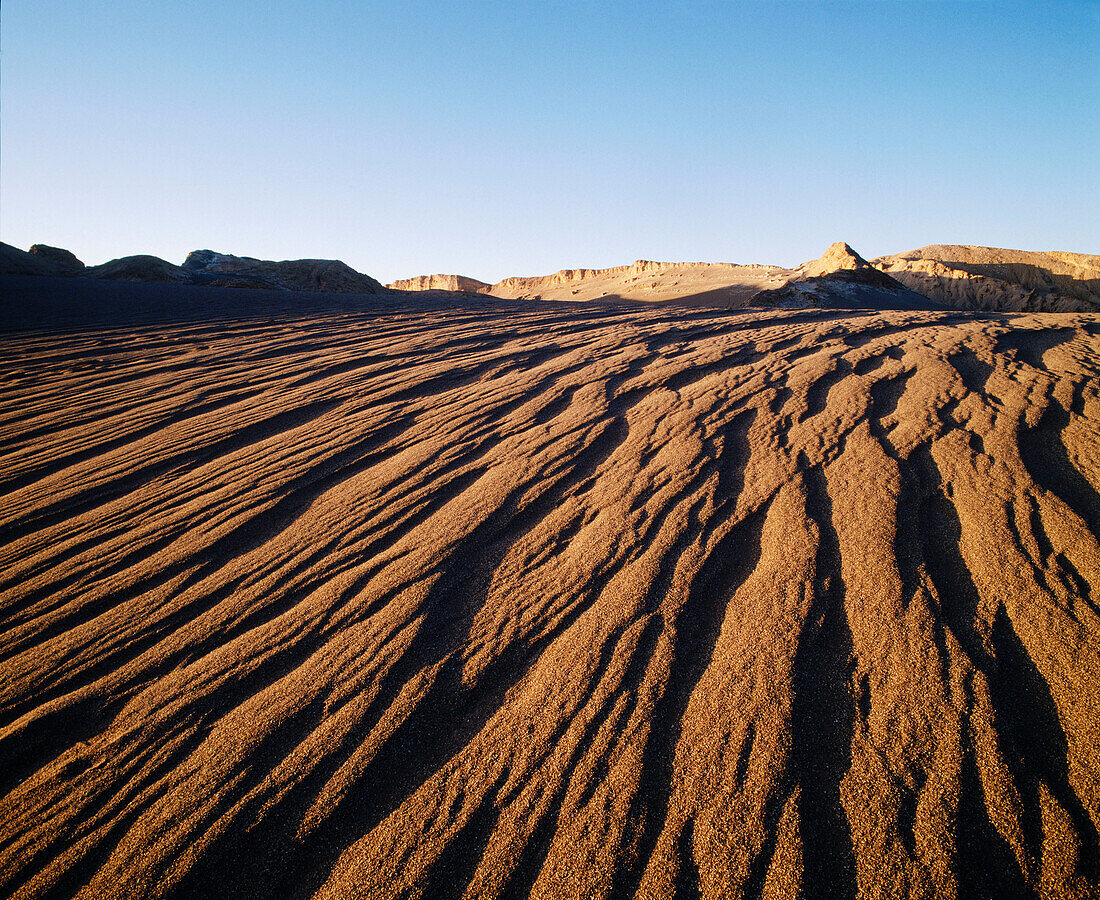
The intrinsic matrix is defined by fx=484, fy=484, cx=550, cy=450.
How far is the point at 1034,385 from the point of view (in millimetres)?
3562

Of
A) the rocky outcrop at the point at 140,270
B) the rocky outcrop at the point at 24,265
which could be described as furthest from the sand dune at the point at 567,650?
the rocky outcrop at the point at 140,270

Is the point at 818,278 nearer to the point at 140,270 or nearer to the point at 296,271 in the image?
the point at 296,271

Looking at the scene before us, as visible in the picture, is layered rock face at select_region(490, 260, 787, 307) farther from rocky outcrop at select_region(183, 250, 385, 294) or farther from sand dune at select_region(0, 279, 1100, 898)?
sand dune at select_region(0, 279, 1100, 898)

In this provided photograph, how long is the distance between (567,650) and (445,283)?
5021cm

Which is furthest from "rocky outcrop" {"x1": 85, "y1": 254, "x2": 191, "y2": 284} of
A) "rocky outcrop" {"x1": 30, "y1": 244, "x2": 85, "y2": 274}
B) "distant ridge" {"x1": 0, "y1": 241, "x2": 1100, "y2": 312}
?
"rocky outcrop" {"x1": 30, "y1": 244, "x2": 85, "y2": 274}

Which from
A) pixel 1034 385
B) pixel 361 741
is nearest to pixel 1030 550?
pixel 1034 385

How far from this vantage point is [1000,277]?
21.5 metres

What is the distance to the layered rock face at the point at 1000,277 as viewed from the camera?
54.1ft

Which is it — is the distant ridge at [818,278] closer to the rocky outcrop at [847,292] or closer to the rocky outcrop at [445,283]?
the rocky outcrop at [847,292]

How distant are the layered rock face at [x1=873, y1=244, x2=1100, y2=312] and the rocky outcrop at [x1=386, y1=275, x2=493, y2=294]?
1322 inches

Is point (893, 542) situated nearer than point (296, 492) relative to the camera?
Yes

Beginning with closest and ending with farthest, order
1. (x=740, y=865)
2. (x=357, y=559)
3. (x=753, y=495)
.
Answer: (x=740, y=865)
(x=357, y=559)
(x=753, y=495)

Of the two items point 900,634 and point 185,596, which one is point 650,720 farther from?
point 185,596

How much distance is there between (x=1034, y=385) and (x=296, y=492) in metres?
5.14
